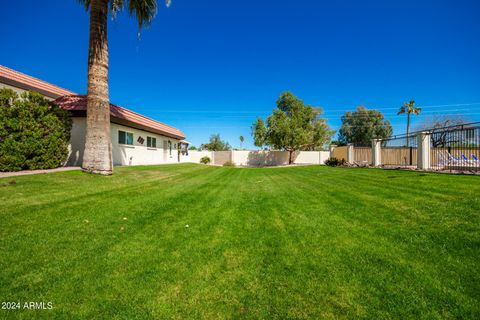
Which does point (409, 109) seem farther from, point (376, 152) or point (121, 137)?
point (121, 137)

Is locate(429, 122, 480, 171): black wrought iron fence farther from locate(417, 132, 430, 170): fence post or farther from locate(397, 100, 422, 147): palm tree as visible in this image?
locate(397, 100, 422, 147): palm tree

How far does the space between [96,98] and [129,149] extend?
7.30 m

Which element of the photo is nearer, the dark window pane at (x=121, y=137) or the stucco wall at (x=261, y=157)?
the dark window pane at (x=121, y=137)

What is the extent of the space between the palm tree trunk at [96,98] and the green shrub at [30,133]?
5.43 ft

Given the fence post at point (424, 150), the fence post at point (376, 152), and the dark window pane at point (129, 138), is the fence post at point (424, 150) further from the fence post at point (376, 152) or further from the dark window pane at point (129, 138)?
the dark window pane at point (129, 138)

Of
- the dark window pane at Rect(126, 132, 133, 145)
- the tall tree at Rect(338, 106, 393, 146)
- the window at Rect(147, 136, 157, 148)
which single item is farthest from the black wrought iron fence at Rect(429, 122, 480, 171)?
the tall tree at Rect(338, 106, 393, 146)

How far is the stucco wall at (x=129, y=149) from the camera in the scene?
12.0 meters

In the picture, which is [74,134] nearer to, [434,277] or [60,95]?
[60,95]

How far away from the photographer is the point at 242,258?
2.82 meters

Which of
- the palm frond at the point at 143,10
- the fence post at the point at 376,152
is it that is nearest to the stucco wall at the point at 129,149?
the palm frond at the point at 143,10

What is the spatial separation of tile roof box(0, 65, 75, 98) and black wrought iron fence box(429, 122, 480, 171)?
2048cm

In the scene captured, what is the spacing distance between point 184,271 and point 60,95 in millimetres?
15355

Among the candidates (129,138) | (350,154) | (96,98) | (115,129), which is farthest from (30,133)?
(350,154)

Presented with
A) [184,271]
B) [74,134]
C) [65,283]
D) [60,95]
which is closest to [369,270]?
[184,271]
